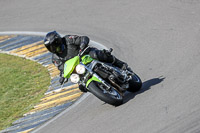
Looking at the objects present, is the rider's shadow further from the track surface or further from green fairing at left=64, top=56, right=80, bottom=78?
green fairing at left=64, top=56, right=80, bottom=78

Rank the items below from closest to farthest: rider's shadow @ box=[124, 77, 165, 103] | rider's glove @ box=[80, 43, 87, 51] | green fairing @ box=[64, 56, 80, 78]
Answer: green fairing @ box=[64, 56, 80, 78], rider's glove @ box=[80, 43, 87, 51], rider's shadow @ box=[124, 77, 165, 103]

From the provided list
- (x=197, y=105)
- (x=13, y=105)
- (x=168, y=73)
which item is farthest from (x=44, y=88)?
(x=197, y=105)

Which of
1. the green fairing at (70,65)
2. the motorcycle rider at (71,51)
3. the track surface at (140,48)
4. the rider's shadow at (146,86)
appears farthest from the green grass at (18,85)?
the rider's shadow at (146,86)

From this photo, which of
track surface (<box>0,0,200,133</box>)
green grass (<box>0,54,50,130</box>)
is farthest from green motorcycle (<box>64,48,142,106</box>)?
green grass (<box>0,54,50,130</box>)

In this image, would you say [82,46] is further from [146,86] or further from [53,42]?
[146,86]

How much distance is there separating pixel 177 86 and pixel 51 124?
269 centimetres

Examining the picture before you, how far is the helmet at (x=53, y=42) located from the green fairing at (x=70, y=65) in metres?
0.53

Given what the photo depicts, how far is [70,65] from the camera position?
8.52 metres

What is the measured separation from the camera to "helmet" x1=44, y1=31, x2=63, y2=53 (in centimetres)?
883

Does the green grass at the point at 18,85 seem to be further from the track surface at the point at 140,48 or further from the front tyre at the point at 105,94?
the front tyre at the point at 105,94

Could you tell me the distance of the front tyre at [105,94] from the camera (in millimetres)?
8508

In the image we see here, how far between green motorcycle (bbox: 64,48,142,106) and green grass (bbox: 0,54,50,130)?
8.66 ft

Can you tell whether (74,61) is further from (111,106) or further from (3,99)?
(3,99)

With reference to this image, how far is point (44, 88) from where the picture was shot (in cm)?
1204
